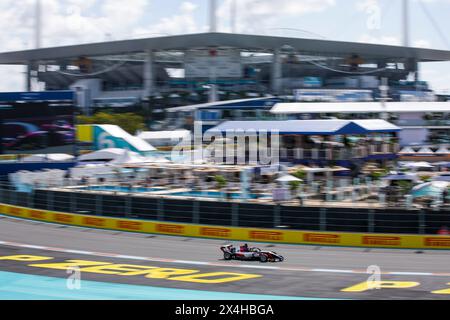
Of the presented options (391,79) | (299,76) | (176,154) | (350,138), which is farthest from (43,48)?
(350,138)

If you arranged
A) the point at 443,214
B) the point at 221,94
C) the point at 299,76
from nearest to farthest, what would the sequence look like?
the point at 443,214 → the point at 221,94 → the point at 299,76

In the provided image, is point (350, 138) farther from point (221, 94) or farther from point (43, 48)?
point (43, 48)

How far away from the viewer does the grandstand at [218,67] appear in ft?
305

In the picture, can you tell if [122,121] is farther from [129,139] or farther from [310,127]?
[310,127]

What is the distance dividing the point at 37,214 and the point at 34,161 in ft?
36.4

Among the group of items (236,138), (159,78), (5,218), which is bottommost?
(5,218)

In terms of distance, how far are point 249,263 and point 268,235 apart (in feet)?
14.9

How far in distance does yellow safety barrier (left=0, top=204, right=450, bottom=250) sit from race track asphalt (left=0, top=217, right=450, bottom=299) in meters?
0.53

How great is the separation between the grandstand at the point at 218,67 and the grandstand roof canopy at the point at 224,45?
0.13 meters

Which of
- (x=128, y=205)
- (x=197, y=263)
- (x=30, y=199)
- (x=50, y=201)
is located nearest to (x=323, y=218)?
(x=197, y=263)

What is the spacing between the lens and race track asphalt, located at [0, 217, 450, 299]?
19.7 m

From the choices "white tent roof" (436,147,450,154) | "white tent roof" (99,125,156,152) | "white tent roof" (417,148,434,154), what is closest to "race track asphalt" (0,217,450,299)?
"white tent roof" (99,125,156,152)

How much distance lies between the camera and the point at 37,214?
3462cm

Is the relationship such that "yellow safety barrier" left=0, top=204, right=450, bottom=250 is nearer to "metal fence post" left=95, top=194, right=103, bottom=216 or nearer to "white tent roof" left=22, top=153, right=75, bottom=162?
"metal fence post" left=95, top=194, right=103, bottom=216
